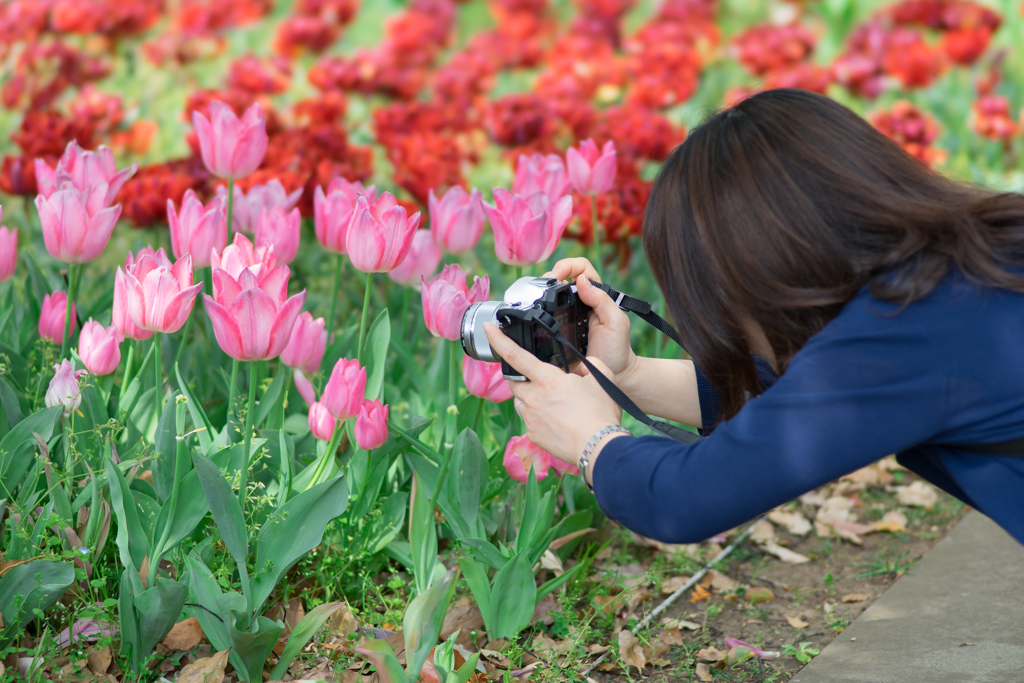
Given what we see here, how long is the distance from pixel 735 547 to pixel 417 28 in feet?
15.1

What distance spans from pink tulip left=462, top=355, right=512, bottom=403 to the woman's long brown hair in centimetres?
45

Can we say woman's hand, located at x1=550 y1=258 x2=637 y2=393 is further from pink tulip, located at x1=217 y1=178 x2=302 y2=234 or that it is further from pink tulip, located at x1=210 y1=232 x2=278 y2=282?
pink tulip, located at x1=217 y1=178 x2=302 y2=234

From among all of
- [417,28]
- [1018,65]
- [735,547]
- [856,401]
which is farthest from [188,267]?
[1018,65]

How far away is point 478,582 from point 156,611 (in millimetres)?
565

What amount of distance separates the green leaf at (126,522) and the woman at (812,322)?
682 millimetres

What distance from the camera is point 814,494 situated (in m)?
2.83

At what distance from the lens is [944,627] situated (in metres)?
2.02

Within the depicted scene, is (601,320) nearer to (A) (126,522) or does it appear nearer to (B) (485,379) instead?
(B) (485,379)

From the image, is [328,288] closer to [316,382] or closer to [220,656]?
[316,382]

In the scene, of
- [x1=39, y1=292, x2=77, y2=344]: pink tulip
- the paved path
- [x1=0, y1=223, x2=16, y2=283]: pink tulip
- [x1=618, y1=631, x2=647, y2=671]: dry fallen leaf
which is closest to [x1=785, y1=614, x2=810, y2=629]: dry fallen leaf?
the paved path

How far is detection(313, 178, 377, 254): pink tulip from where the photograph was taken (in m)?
2.08

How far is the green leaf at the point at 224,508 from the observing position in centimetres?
152

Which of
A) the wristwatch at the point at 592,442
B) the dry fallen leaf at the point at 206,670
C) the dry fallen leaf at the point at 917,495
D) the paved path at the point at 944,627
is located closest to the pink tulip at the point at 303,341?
the dry fallen leaf at the point at 206,670

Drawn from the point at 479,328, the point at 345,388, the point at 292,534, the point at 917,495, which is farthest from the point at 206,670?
the point at 917,495
